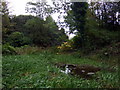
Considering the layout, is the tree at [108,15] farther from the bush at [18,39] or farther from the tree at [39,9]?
the bush at [18,39]

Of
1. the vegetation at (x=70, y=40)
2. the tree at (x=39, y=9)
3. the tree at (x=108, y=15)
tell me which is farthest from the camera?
the tree at (x=39, y=9)

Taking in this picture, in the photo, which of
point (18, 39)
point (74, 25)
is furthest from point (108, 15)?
point (18, 39)

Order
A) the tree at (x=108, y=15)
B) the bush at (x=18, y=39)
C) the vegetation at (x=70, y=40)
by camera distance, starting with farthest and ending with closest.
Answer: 1. the bush at (x=18, y=39)
2. the tree at (x=108, y=15)
3. the vegetation at (x=70, y=40)

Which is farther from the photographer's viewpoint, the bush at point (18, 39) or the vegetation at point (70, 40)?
the bush at point (18, 39)

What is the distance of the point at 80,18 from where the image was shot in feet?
30.9

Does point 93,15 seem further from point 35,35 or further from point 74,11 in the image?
point 35,35

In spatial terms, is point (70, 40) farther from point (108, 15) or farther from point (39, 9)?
point (39, 9)

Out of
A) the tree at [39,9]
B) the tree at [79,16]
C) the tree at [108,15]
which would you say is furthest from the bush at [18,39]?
the tree at [108,15]

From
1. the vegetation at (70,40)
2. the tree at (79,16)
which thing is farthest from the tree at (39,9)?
the tree at (79,16)

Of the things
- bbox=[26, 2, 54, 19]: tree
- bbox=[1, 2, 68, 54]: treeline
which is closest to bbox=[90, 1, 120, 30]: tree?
bbox=[1, 2, 68, 54]: treeline

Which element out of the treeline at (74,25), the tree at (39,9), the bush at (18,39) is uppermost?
the tree at (39,9)

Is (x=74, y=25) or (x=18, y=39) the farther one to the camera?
(x=18, y=39)

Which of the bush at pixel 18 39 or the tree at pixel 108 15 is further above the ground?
the tree at pixel 108 15

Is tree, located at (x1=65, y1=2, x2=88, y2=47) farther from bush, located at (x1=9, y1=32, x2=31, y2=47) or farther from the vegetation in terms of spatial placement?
bush, located at (x1=9, y1=32, x2=31, y2=47)
